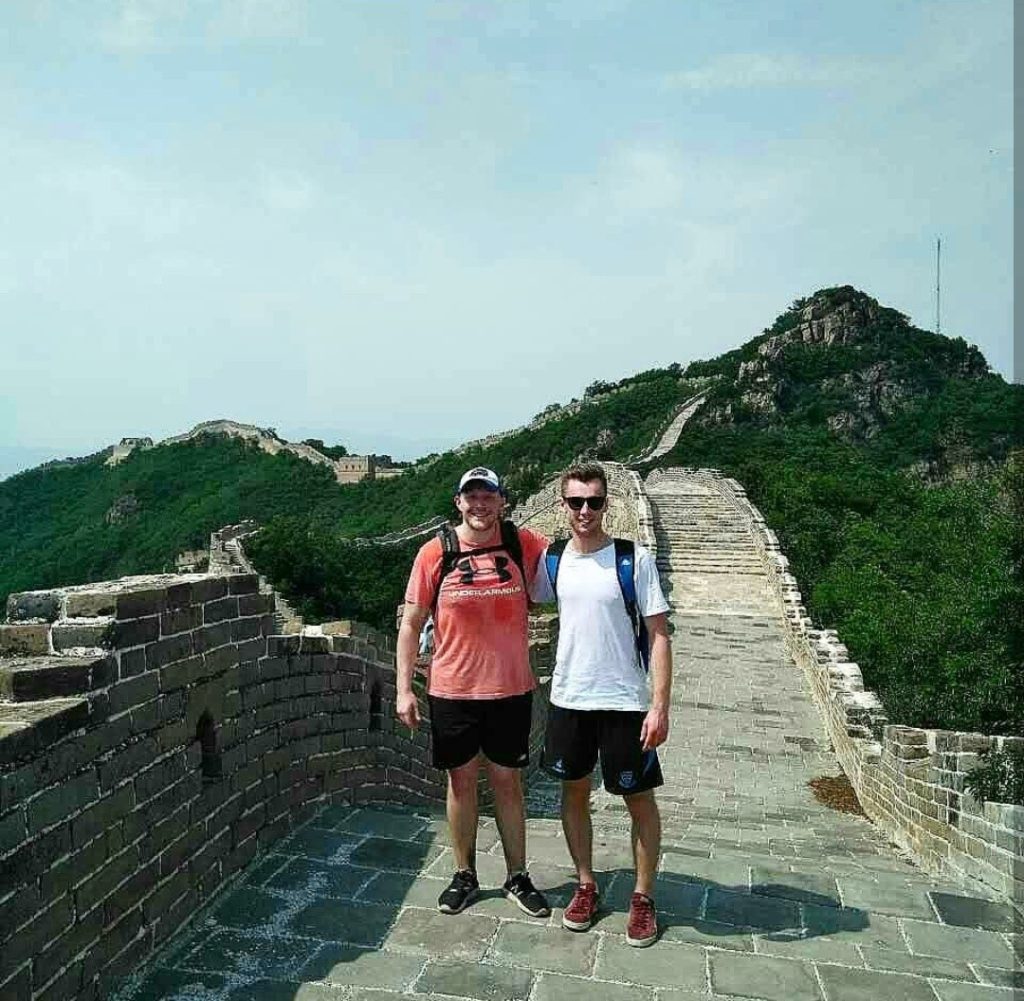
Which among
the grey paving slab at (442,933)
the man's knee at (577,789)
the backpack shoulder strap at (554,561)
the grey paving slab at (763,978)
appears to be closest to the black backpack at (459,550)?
the backpack shoulder strap at (554,561)

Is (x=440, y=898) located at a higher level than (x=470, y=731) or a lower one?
lower

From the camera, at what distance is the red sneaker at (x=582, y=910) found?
3916 mm

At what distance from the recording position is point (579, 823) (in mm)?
4094

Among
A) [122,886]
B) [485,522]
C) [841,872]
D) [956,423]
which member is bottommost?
[841,872]

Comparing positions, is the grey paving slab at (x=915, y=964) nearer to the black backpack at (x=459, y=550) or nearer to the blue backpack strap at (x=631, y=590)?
the blue backpack strap at (x=631, y=590)

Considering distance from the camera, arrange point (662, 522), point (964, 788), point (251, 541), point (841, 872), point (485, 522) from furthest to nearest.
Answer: point (251, 541) < point (662, 522) < point (964, 788) < point (841, 872) < point (485, 522)

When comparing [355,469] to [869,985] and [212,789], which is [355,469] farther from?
[869,985]

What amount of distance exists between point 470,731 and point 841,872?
7.55 feet

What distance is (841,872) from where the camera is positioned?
5.02 metres

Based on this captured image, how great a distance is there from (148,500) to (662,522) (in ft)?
164

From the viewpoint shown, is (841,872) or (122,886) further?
(841,872)

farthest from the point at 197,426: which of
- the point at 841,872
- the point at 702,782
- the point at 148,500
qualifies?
the point at 841,872

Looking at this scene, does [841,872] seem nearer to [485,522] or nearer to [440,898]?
[440,898]

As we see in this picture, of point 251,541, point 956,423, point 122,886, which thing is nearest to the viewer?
point 122,886
